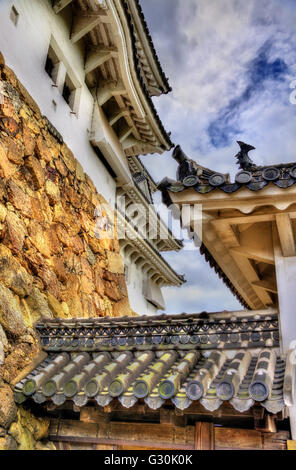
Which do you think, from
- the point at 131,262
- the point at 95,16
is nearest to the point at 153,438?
the point at 95,16

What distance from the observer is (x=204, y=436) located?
168 inches

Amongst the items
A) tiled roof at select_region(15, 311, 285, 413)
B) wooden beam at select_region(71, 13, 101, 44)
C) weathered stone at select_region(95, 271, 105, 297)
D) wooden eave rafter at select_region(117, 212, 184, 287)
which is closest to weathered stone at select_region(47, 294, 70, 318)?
tiled roof at select_region(15, 311, 285, 413)

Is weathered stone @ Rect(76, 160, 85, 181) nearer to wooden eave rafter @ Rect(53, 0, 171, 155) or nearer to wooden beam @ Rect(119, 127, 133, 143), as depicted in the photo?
wooden eave rafter @ Rect(53, 0, 171, 155)

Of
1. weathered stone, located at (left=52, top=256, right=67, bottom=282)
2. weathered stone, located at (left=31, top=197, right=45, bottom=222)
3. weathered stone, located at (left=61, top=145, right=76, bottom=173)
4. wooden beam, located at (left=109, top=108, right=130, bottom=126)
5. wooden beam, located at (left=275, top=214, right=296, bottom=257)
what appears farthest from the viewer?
wooden beam, located at (left=109, top=108, right=130, bottom=126)

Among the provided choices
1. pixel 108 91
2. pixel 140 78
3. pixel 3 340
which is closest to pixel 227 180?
pixel 3 340

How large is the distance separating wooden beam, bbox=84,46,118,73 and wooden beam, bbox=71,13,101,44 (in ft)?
2.05

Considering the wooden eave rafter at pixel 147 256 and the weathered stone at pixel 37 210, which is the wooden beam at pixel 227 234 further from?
the wooden eave rafter at pixel 147 256

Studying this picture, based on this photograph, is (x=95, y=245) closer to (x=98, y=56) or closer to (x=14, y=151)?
(x=14, y=151)

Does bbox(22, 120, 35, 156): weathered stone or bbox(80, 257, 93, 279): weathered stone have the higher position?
bbox(22, 120, 35, 156): weathered stone

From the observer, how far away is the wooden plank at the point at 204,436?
4.22m

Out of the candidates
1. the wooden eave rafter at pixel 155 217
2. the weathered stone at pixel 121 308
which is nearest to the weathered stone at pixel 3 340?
the weathered stone at pixel 121 308

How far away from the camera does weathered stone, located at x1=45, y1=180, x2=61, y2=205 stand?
775 cm

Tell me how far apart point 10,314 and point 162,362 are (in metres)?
2.38

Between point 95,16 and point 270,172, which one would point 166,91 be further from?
point 270,172
